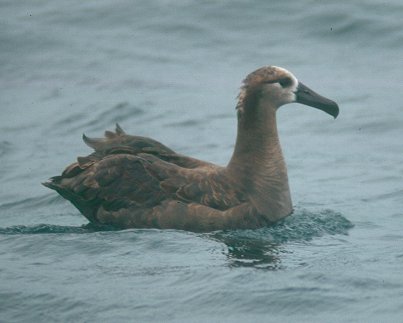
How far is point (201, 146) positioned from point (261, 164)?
4.62m

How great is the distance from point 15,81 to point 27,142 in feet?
11.5

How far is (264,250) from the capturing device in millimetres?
11680

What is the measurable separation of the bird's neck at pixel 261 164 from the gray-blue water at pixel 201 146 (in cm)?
27

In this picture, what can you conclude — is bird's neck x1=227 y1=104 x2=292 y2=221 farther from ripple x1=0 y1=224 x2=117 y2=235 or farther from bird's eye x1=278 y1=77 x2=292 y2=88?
ripple x1=0 y1=224 x2=117 y2=235

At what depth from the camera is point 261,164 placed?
12.8 meters

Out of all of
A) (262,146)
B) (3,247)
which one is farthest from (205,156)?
(3,247)

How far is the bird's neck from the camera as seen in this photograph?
12602mm

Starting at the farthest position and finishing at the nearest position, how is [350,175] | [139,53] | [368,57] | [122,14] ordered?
1. [122,14]
2. [139,53]
3. [368,57]
4. [350,175]

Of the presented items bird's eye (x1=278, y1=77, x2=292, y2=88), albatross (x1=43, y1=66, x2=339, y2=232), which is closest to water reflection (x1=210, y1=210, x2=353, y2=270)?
albatross (x1=43, y1=66, x2=339, y2=232)

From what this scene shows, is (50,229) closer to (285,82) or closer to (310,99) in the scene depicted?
(285,82)

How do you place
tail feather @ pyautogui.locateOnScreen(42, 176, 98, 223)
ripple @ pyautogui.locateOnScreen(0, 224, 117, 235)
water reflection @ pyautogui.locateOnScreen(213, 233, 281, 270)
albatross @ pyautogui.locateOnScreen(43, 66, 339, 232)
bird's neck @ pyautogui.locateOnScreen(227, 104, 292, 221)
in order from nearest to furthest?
1. water reflection @ pyautogui.locateOnScreen(213, 233, 281, 270)
2. albatross @ pyautogui.locateOnScreen(43, 66, 339, 232)
3. bird's neck @ pyautogui.locateOnScreen(227, 104, 292, 221)
4. ripple @ pyautogui.locateOnScreen(0, 224, 117, 235)
5. tail feather @ pyautogui.locateOnScreen(42, 176, 98, 223)

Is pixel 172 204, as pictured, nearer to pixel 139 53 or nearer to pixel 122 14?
pixel 139 53

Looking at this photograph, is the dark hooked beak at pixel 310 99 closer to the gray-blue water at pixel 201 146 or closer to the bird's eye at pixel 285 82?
the bird's eye at pixel 285 82

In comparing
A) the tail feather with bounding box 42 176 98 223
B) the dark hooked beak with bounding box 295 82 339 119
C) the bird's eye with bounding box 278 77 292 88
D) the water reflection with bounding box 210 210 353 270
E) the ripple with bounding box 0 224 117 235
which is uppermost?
the bird's eye with bounding box 278 77 292 88
